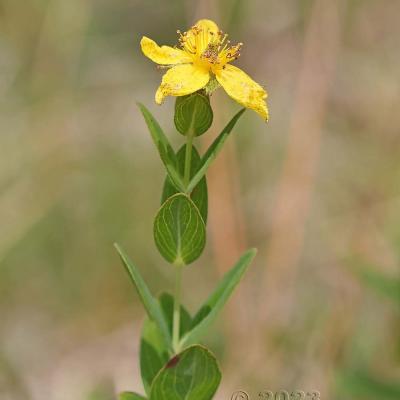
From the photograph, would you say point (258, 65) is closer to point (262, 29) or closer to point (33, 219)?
point (262, 29)

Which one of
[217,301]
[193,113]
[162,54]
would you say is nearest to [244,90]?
[193,113]

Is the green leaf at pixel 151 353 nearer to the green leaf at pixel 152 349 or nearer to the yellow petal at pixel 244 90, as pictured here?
the green leaf at pixel 152 349

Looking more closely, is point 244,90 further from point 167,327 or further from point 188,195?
point 167,327

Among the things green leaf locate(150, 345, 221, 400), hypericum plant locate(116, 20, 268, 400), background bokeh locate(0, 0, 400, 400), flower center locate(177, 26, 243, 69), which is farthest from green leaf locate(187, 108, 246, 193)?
background bokeh locate(0, 0, 400, 400)

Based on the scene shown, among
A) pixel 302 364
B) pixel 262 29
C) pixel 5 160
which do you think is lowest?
pixel 302 364

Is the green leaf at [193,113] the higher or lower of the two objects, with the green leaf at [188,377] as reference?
higher

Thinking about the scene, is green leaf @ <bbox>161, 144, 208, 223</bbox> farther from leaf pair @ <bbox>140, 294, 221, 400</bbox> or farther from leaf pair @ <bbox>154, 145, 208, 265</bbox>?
leaf pair @ <bbox>140, 294, 221, 400</bbox>

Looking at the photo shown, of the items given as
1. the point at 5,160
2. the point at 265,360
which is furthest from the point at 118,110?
the point at 265,360

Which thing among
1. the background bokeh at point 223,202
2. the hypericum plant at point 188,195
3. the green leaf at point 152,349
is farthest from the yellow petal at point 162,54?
the background bokeh at point 223,202
